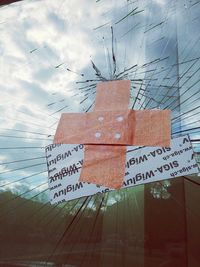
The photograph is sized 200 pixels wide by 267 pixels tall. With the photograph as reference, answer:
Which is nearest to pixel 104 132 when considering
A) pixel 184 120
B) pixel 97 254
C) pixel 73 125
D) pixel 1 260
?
pixel 73 125

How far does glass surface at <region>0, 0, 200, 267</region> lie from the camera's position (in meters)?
0.86

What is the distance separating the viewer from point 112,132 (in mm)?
912

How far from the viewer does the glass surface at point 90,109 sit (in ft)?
2.82

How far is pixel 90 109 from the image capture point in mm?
978

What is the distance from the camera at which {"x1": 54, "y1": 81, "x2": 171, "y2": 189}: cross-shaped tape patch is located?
2.90 feet

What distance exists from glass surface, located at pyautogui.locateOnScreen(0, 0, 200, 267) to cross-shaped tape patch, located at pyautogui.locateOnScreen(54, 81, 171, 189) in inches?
1.1

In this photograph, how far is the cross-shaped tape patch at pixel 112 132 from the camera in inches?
34.8

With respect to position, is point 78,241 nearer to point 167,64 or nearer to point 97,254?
point 97,254

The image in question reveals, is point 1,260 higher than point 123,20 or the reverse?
the reverse

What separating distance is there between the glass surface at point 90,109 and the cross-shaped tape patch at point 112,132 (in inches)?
1.1

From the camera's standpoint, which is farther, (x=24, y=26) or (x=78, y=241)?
(x=24, y=26)

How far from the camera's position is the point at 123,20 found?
3.49 ft

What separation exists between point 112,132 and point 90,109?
0.11 meters

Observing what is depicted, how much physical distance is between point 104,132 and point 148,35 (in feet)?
1.06
